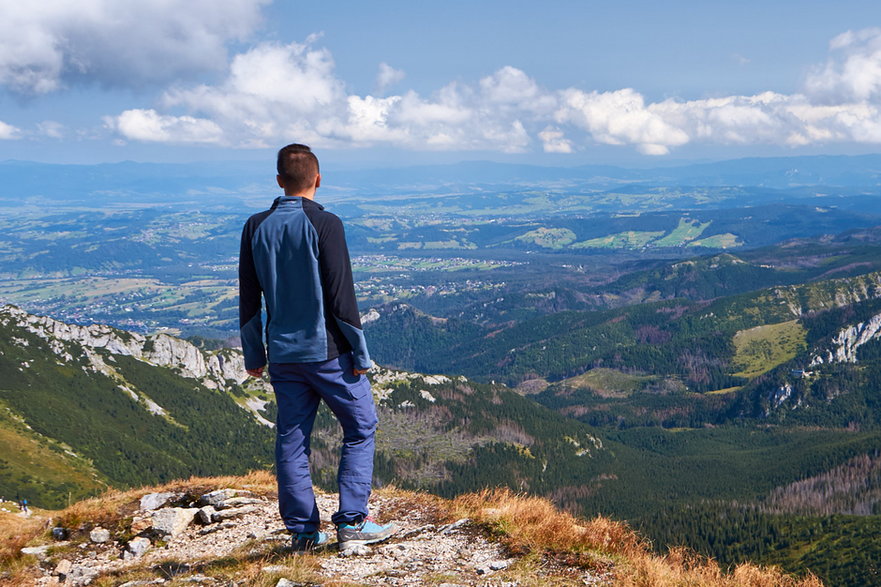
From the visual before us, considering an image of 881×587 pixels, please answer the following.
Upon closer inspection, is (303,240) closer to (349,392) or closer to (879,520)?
(349,392)

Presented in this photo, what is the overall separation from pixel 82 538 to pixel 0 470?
144 metres

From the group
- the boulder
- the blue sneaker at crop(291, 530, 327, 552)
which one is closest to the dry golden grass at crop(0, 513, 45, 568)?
the boulder

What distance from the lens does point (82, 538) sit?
16797 mm

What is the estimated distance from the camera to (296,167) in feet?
41.3

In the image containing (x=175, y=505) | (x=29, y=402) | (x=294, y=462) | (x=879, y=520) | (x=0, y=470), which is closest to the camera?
(x=294, y=462)

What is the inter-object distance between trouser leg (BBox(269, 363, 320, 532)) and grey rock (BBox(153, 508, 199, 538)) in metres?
5.73

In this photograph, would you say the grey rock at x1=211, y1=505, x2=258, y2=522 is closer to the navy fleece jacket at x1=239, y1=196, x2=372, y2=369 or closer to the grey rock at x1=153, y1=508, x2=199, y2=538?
the grey rock at x1=153, y1=508, x2=199, y2=538

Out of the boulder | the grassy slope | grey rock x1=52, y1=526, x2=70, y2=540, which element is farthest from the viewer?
the grassy slope

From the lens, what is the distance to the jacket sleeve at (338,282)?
38.7 ft

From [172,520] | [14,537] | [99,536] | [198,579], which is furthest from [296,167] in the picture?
[14,537]

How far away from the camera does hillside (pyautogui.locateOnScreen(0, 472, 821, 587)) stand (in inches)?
455

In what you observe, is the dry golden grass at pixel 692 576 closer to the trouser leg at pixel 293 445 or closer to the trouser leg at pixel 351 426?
the trouser leg at pixel 351 426

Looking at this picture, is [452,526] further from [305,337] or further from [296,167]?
[296,167]

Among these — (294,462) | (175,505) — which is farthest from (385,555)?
(175,505)
